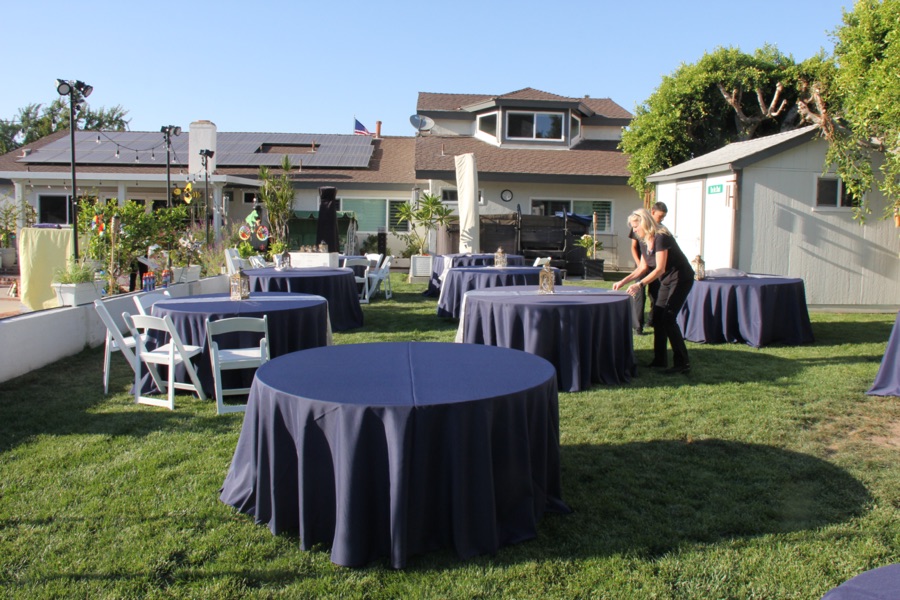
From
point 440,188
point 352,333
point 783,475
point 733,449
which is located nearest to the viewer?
point 783,475

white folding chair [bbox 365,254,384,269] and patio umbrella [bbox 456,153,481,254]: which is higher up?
patio umbrella [bbox 456,153,481,254]

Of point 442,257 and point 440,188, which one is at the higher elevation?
point 440,188

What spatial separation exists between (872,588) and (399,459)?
1758 mm

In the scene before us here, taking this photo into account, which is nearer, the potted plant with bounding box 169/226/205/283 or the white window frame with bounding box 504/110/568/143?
the potted plant with bounding box 169/226/205/283

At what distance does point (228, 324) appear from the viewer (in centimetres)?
541

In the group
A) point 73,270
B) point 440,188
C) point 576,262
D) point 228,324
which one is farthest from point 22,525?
point 440,188

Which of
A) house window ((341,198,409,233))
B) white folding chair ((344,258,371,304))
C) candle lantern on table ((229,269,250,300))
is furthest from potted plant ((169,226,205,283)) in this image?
house window ((341,198,409,233))

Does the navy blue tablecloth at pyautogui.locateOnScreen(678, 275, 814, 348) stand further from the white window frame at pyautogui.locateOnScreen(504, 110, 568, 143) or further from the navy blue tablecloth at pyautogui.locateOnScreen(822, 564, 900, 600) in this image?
the white window frame at pyautogui.locateOnScreen(504, 110, 568, 143)

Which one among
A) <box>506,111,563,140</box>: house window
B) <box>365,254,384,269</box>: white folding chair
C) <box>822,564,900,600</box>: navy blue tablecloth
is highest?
<box>506,111,563,140</box>: house window

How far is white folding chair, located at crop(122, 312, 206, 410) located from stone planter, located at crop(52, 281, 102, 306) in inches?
100.0

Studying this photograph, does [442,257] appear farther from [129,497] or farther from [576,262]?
[129,497]

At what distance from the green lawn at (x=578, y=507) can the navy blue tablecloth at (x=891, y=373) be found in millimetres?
149

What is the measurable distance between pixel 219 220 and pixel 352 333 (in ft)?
43.8

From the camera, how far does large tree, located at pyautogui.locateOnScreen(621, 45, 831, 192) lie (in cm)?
2008
